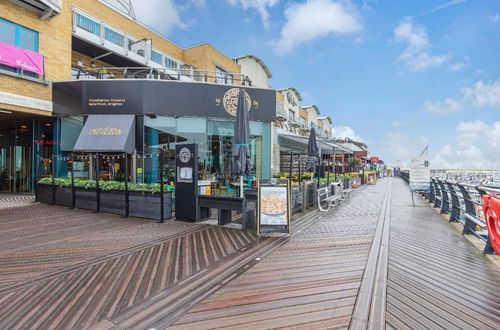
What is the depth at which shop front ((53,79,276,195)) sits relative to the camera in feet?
38.2

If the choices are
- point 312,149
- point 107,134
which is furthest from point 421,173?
point 107,134

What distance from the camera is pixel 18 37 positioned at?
10.5 metres

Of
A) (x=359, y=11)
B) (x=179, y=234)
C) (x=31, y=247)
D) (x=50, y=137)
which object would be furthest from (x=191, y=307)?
(x=359, y=11)

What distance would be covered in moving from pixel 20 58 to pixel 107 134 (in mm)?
4038

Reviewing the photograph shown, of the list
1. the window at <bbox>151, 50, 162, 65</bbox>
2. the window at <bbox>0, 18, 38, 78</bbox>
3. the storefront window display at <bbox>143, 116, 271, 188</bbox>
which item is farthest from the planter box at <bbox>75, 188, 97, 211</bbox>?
the window at <bbox>151, 50, 162, 65</bbox>

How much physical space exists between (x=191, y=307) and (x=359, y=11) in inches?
597

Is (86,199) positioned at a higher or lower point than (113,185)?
lower

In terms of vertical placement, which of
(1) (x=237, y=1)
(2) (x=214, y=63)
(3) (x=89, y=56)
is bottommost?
(3) (x=89, y=56)

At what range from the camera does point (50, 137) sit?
12883mm

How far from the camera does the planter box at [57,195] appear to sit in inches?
351

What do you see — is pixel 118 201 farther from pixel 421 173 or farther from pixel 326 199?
pixel 421 173

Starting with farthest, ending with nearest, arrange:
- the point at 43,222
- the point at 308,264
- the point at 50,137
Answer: the point at 50,137 < the point at 43,222 < the point at 308,264

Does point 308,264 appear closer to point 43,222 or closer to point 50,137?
point 43,222

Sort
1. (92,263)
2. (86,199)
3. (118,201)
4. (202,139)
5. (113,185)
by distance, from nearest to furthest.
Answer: (92,263) → (118,201) → (113,185) → (86,199) → (202,139)
